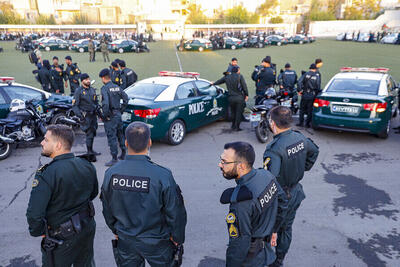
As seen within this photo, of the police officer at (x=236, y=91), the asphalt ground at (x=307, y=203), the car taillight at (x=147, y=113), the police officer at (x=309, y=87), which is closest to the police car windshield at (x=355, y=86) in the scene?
the police officer at (x=309, y=87)

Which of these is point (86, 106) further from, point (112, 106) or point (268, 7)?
point (268, 7)

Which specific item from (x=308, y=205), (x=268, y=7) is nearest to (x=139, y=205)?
(x=308, y=205)

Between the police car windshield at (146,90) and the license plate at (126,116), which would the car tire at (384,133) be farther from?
the license plate at (126,116)

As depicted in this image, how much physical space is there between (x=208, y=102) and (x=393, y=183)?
450 centimetres

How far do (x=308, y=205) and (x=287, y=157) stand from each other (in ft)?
6.79

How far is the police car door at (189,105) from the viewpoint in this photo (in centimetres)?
742

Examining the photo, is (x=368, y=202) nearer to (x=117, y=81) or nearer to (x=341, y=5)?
(x=117, y=81)

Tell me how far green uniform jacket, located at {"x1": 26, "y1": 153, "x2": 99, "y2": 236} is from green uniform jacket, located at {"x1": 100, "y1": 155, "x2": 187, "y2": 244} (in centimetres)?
29

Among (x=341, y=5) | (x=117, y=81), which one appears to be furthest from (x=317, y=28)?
(x=117, y=81)

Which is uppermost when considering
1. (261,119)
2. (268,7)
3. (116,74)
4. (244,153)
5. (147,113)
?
(268,7)

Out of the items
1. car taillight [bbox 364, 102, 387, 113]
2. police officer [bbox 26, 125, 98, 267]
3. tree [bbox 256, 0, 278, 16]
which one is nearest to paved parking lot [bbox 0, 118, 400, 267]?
car taillight [bbox 364, 102, 387, 113]

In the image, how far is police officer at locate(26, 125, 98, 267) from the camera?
98.8 inches

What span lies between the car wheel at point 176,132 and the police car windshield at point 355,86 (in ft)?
12.6

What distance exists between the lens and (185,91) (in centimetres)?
768
